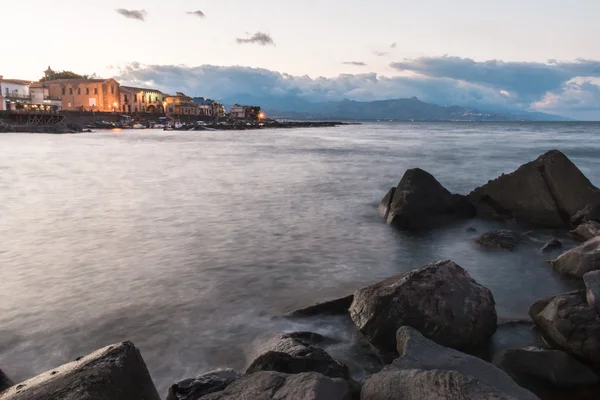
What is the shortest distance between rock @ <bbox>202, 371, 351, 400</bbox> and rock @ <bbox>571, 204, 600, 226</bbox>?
11.9m

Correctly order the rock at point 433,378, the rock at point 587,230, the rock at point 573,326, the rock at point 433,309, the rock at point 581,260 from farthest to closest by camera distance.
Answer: the rock at point 587,230 → the rock at point 581,260 → the rock at point 433,309 → the rock at point 573,326 → the rock at point 433,378

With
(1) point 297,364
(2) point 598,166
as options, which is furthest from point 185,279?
(2) point 598,166

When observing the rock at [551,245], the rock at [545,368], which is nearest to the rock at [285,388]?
the rock at [545,368]

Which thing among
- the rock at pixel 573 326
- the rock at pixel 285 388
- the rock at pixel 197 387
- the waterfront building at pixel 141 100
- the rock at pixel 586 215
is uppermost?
the waterfront building at pixel 141 100

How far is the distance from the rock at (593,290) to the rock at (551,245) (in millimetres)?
5406

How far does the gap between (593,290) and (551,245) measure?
20.1 ft

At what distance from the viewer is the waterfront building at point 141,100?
130m

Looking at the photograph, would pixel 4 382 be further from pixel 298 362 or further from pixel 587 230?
pixel 587 230

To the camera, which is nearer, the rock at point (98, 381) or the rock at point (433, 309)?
the rock at point (98, 381)

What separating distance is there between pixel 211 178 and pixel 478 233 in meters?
19.6

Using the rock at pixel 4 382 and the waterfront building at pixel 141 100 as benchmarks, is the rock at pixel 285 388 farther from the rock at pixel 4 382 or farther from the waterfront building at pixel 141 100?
the waterfront building at pixel 141 100

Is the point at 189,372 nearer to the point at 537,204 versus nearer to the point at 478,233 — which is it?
the point at 478,233

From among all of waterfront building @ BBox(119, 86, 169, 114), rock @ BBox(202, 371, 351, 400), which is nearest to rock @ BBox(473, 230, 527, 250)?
rock @ BBox(202, 371, 351, 400)

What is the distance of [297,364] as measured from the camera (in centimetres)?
579
